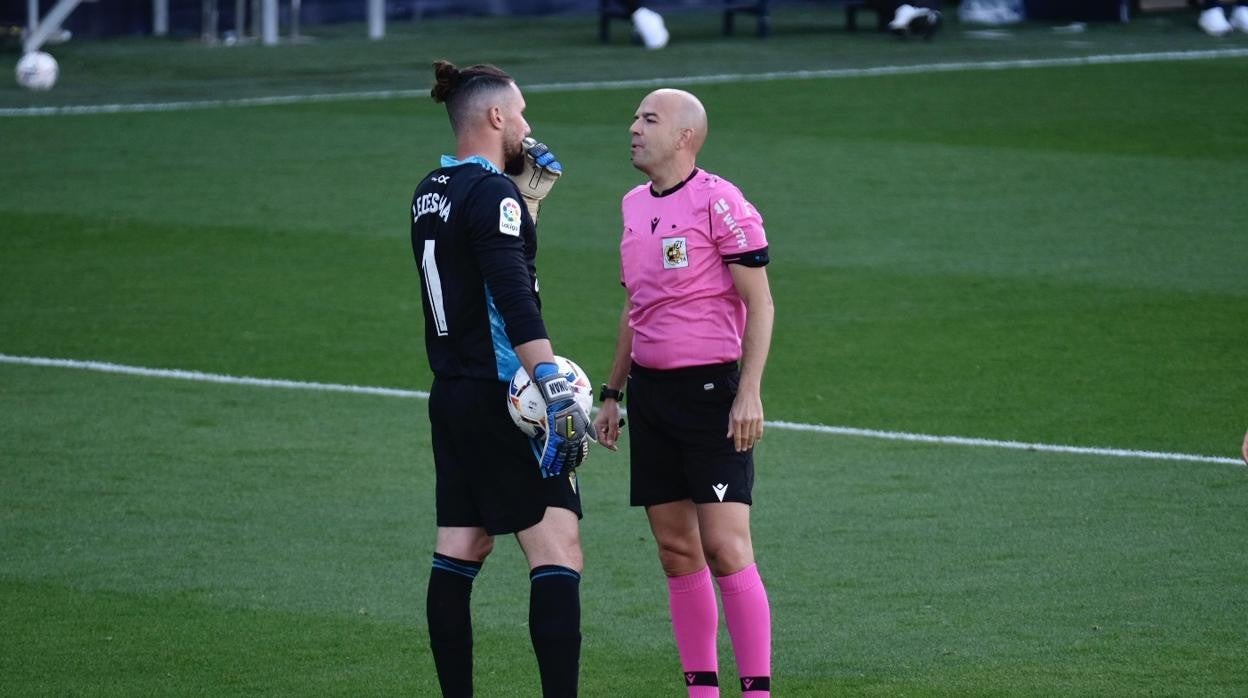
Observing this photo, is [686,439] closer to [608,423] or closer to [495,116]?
[608,423]

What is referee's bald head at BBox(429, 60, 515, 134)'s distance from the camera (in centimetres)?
556

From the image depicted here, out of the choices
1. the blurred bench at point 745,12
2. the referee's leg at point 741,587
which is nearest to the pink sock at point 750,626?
the referee's leg at point 741,587

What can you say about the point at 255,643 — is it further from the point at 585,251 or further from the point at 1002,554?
the point at 585,251

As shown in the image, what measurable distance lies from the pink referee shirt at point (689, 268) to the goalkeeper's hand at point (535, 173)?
267 millimetres

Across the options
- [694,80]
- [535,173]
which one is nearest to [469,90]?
[535,173]

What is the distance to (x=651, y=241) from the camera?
5.75 m

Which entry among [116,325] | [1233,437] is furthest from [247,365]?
[1233,437]

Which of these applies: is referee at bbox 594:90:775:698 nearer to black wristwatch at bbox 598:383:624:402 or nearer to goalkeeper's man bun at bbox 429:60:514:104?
black wristwatch at bbox 598:383:624:402

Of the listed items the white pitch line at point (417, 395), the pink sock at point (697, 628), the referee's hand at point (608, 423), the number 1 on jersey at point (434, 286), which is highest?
the number 1 on jersey at point (434, 286)

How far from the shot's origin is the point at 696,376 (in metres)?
5.75

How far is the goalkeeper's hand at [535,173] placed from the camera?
228 inches

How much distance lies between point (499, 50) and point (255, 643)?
2086cm

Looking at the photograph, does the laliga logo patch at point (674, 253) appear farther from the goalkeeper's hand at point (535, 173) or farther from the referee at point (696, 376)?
the goalkeeper's hand at point (535, 173)

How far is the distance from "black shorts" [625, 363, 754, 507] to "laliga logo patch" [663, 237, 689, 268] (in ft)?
1.03
